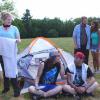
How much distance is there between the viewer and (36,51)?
10.1m

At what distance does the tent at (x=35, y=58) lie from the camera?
31.1 ft

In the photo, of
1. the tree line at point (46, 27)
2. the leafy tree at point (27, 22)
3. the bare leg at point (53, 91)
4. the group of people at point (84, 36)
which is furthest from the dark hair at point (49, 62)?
the leafy tree at point (27, 22)

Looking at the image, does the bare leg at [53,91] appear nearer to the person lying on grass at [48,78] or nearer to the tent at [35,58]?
the person lying on grass at [48,78]

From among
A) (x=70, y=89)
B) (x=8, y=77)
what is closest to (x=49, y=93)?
(x=70, y=89)

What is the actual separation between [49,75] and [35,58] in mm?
1650

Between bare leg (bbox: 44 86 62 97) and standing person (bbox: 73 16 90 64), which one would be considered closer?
bare leg (bbox: 44 86 62 97)

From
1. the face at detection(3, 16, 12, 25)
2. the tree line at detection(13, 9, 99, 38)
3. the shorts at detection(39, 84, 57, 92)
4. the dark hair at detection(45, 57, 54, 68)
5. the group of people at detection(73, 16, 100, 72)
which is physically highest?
the face at detection(3, 16, 12, 25)

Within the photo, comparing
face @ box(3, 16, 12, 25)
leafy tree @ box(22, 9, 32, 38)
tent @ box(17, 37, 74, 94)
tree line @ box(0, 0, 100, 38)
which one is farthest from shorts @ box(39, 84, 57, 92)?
leafy tree @ box(22, 9, 32, 38)

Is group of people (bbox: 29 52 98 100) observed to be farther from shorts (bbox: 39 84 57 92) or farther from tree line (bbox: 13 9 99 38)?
tree line (bbox: 13 9 99 38)

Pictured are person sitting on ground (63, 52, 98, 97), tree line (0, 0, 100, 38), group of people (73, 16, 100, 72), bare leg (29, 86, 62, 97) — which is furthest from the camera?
tree line (0, 0, 100, 38)

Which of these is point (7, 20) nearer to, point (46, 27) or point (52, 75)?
point (52, 75)

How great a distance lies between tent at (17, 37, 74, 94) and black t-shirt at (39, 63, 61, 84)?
103cm

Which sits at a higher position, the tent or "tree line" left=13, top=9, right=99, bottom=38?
the tent

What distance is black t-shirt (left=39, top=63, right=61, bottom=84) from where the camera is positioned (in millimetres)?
8242
